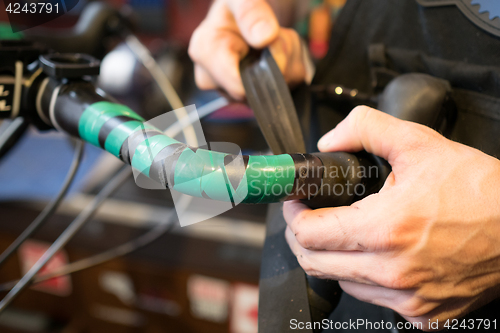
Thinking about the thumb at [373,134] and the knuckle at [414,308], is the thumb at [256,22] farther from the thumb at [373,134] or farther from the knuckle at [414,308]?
the knuckle at [414,308]

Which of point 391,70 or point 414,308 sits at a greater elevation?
point 391,70

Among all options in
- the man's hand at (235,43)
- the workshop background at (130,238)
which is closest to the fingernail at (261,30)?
the man's hand at (235,43)

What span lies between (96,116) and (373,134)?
237 mm

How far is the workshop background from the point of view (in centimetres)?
91

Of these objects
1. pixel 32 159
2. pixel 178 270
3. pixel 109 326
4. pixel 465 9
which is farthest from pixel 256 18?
pixel 109 326

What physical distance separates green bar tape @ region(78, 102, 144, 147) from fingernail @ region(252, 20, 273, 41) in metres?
0.24

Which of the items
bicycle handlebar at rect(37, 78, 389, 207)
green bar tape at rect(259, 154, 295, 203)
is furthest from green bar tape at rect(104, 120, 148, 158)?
green bar tape at rect(259, 154, 295, 203)

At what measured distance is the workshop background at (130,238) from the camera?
905mm

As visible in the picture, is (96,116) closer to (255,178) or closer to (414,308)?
(255,178)

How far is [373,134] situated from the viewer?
0.90 ft

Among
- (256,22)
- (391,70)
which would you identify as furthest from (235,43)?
(391,70)

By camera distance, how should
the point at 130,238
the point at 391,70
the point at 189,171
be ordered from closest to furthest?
the point at 189,171, the point at 391,70, the point at 130,238

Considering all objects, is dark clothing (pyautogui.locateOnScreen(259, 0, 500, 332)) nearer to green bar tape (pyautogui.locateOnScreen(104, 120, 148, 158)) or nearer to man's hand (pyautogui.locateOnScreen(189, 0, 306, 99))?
man's hand (pyautogui.locateOnScreen(189, 0, 306, 99))

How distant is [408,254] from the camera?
0.25 metres
